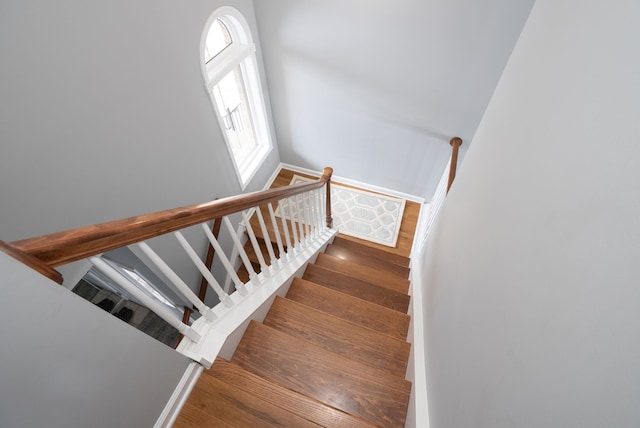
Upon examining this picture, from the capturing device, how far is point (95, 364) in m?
0.73

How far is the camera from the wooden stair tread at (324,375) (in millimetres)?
1395

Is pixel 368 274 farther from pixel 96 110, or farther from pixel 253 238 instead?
pixel 96 110

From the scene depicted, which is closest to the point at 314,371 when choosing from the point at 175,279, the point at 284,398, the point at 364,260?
the point at 284,398

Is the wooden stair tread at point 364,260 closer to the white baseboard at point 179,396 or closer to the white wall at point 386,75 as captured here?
the white wall at point 386,75

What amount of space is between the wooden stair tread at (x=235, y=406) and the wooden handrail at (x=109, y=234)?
671 mm

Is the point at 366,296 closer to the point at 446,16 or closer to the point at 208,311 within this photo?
the point at 208,311

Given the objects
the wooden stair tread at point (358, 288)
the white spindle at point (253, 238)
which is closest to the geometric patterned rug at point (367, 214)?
the wooden stair tread at point (358, 288)

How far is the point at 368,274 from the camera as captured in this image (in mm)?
2621

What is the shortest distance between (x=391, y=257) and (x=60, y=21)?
3.05 meters

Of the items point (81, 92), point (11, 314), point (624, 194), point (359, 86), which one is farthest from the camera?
point (359, 86)

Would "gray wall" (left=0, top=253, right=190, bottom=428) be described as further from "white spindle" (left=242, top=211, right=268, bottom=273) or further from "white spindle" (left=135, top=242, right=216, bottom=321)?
"white spindle" (left=242, top=211, right=268, bottom=273)

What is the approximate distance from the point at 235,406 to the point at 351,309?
105 cm

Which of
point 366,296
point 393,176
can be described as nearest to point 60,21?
point 366,296

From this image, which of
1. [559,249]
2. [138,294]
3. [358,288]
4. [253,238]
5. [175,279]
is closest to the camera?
[559,249]
